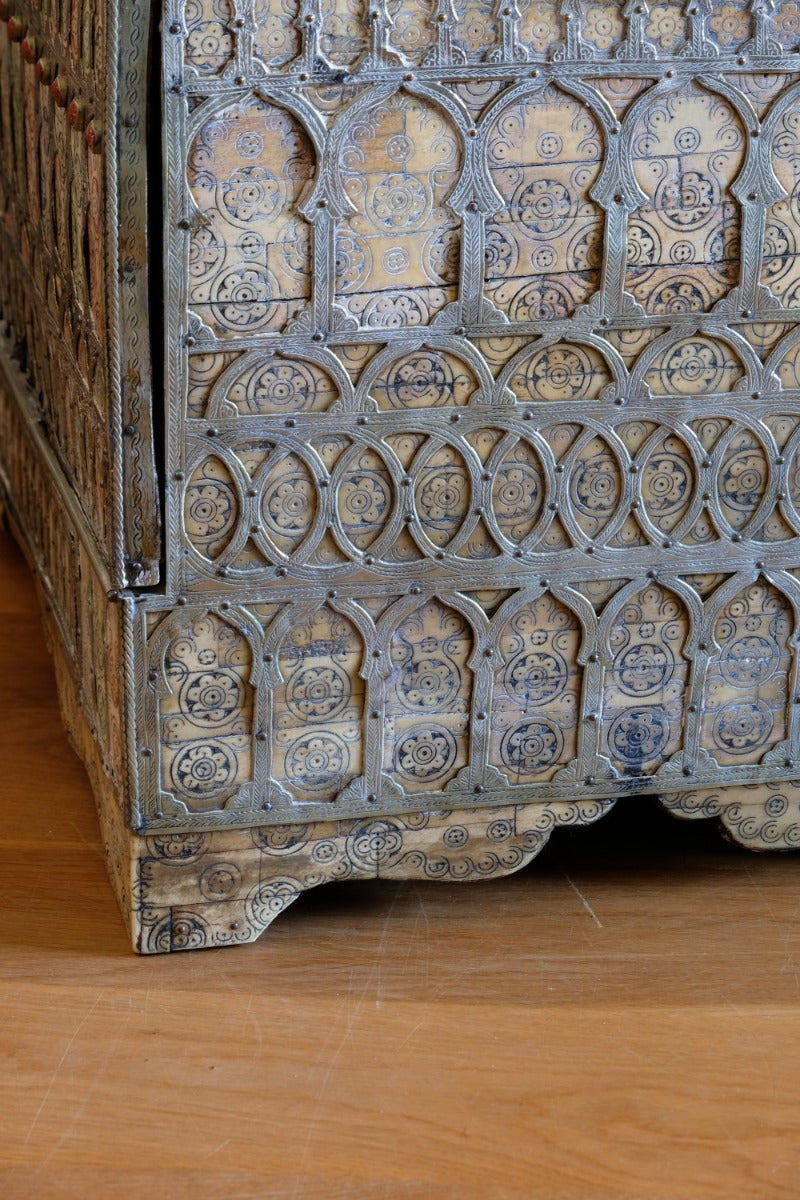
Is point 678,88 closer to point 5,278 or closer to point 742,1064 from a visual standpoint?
point 742,1064

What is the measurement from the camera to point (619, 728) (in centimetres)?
168

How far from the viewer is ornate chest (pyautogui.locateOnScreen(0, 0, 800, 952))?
1.44 m

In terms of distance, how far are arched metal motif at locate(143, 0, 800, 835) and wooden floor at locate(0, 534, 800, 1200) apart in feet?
0.48

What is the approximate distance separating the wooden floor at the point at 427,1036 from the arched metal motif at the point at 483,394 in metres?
0.15

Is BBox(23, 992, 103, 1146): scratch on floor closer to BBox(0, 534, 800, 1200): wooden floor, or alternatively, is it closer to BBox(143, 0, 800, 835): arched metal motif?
BBox(0, 534, 800, 1200): wooden floor

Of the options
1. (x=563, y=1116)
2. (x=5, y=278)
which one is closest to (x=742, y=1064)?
(x=563, y=1116)

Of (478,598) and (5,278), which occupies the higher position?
(5,278)

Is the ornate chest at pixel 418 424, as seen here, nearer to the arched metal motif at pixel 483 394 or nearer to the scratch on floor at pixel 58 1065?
the arched metal motif at pixel 483 394

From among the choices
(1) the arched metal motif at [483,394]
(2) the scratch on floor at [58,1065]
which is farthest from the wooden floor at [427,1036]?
(1) the arched metal motif at [483,394]

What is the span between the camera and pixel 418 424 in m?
1.54

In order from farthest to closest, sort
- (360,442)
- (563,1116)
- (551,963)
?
(551,963) → (360,442) → (563,1116)

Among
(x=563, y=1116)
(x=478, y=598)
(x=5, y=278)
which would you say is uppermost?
(x=5, y=278)

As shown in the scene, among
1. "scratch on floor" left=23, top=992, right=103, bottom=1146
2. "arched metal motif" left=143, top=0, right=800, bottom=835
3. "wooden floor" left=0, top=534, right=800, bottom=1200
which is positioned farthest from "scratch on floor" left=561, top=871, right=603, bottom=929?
"scratch on floor" left=23, top=992, right=103, bottom=1146

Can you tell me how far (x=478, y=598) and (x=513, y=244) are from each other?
0.34 metres
